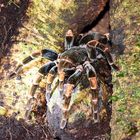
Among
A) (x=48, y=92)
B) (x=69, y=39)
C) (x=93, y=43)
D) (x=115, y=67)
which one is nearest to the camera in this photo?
(x=115, y=67)

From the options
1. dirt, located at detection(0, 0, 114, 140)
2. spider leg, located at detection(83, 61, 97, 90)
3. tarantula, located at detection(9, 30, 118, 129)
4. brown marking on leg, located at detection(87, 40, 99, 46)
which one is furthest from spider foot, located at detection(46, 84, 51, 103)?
brown marking on leg, located at detection(87, 40, 99, 46)

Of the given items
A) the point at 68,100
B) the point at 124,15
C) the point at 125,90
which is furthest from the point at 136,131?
the point at 124,15

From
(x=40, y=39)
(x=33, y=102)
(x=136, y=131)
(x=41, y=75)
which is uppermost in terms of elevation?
(x=40, y=39)

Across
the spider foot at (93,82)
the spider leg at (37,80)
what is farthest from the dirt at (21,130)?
the spider foot at (93,82)

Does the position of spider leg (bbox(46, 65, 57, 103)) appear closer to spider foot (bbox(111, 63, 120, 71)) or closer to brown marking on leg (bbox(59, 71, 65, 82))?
brown marking on leg (bbox(59, 71, 65, 82))

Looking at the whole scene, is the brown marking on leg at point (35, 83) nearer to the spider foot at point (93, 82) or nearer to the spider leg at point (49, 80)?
the spider leg at point (49, 80)

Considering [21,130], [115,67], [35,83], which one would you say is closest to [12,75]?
[35,83]

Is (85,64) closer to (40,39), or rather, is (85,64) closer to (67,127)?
(67,127)

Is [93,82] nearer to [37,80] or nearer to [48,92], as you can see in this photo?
[48,92]
